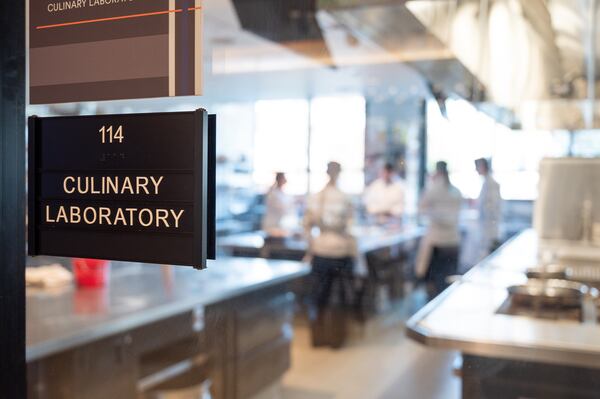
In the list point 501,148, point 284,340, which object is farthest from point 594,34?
point 284,340

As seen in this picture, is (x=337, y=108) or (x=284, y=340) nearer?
(x=337, y=108)

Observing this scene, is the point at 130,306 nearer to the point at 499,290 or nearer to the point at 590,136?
the point at 499,290

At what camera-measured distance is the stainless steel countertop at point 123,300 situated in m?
1.61

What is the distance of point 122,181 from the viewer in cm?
96

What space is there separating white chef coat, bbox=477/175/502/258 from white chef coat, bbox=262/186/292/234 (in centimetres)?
112

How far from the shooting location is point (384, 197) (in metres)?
3.09

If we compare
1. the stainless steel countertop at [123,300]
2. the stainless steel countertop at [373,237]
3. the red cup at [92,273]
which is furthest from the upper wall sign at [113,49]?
the stainless steel countertop at [373,237]

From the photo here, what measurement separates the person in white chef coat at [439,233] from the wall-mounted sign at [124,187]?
0.84 metres

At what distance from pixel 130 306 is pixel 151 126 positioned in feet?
3.33

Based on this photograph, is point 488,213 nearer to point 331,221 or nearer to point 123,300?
point 123,300

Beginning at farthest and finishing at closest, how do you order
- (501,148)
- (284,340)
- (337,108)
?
(284,340), (337,108), (501,148)

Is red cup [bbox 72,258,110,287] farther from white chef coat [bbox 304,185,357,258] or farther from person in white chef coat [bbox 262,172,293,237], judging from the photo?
white chef coat [bbox 304,185,357,258]

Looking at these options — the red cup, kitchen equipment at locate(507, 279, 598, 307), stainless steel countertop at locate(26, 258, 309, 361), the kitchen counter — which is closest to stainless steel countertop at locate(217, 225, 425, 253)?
the kitchen counter

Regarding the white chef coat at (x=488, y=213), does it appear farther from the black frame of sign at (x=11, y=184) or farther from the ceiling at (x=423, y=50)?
the black frame of sign at (x=11, y=184)
